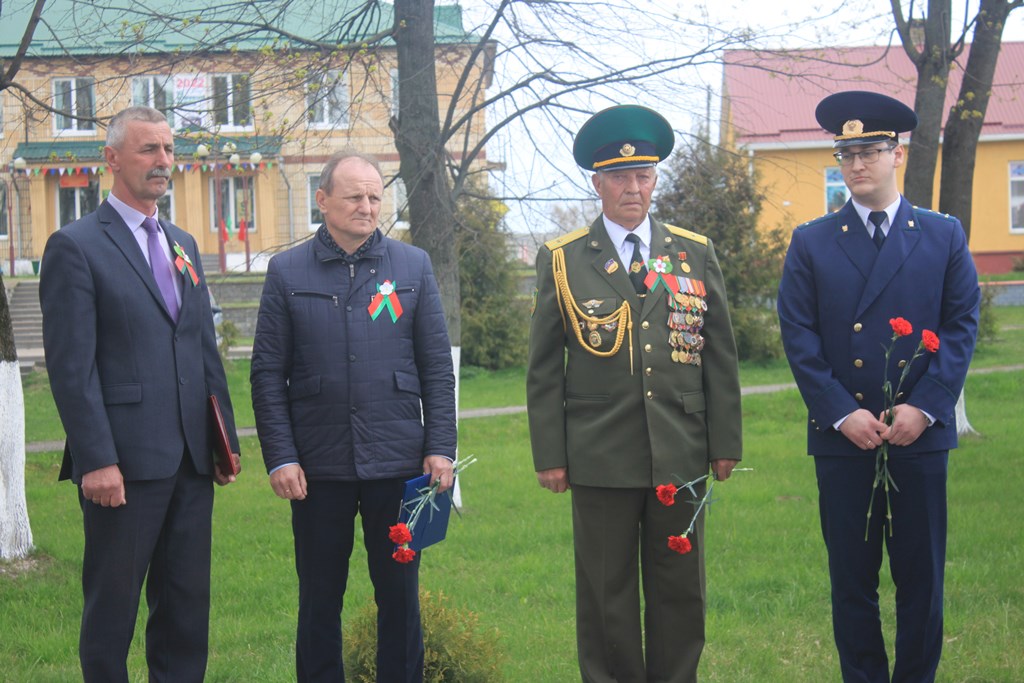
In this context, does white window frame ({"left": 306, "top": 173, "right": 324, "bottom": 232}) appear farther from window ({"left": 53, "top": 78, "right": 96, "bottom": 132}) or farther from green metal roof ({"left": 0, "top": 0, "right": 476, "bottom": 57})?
window ({"left": 53, "top": 78, "right": 96, "bottom": 132})

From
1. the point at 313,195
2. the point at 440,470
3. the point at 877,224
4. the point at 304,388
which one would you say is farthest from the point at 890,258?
the point at 313,195

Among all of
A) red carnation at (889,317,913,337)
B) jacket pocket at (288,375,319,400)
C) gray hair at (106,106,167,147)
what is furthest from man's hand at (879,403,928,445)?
gray hair at (106,106,167,147)

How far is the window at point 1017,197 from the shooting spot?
28.3 m

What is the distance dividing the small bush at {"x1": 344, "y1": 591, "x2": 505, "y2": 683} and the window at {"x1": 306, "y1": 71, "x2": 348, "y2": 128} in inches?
159

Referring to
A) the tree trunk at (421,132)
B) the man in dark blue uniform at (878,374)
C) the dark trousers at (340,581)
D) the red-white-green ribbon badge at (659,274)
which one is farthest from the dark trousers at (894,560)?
the tree trunk at (421,132)

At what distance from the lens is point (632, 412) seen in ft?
12.2

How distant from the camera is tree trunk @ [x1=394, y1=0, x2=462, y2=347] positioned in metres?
7.02

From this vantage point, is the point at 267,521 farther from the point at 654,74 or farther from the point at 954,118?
the point at 954,118

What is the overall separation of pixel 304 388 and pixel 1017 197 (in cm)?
2867

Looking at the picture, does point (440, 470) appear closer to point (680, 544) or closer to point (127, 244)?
point (680, 544)

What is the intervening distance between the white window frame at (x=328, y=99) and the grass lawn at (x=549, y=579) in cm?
287

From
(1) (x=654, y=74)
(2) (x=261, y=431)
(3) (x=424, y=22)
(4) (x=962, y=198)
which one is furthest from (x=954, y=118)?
(2) (x=261, y=431)

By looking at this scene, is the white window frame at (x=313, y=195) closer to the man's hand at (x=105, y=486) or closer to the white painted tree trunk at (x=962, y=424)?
the man's hand at (x=105, y=486)

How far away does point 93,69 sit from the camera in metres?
7.38
